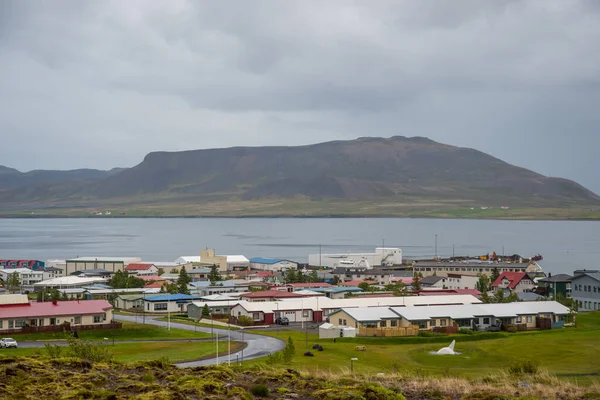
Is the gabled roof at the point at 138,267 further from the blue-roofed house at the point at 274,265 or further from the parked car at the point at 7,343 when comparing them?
the parked car at the point at 7,343

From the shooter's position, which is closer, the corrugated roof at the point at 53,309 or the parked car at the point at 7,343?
the parked car at the point at 7,343

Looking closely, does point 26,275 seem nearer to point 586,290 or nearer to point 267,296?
point 267,296

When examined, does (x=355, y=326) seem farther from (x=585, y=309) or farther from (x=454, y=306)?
(x=585, y=309)

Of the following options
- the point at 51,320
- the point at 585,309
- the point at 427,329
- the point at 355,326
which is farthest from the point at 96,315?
the point at 585,309

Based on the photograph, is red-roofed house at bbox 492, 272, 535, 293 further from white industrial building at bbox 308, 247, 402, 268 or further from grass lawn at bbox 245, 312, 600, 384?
white industrial building at bbox 308, 247, 402, 268

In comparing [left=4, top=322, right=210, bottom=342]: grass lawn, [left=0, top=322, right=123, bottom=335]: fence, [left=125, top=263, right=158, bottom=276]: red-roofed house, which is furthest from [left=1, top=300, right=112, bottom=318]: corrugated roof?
[left=125, top=263, right=158, bottom=276]: red-roofed house

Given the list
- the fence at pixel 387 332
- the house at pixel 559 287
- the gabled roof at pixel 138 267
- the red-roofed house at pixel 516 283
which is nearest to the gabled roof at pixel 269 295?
the fence at pixel 387 332

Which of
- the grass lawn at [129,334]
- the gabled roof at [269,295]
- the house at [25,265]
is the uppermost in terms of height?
the gabled roof at [269,295]
